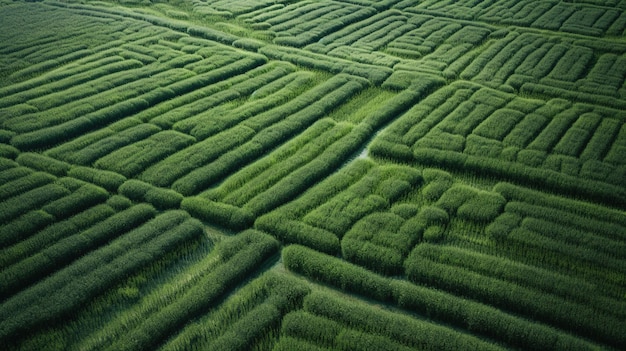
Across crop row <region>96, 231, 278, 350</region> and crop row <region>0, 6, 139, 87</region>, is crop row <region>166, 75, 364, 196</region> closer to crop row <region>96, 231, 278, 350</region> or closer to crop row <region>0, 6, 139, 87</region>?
crop row <region>96, 231, 278, 350</region>

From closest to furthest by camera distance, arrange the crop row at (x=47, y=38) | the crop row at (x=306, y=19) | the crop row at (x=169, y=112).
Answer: the crop row at (x=169, y=112), the crop row at (x=47, y=38), the crop row at (x=306, y=19)

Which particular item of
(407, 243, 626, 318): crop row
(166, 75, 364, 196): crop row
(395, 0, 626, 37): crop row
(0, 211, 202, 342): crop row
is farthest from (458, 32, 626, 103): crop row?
(0, 211, 202, 342): crop row

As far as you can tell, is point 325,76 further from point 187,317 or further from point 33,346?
point 33,346

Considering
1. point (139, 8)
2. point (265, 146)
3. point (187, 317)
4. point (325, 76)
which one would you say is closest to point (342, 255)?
point (187, 317)

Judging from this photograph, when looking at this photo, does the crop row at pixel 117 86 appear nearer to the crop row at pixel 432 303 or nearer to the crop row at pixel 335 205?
the crop row at pixel 335 205

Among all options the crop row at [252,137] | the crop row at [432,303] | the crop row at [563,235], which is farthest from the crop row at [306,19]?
the crop row at [432,303]

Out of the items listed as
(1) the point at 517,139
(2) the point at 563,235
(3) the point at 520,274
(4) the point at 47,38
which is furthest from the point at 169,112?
(2) the point at 563,235
